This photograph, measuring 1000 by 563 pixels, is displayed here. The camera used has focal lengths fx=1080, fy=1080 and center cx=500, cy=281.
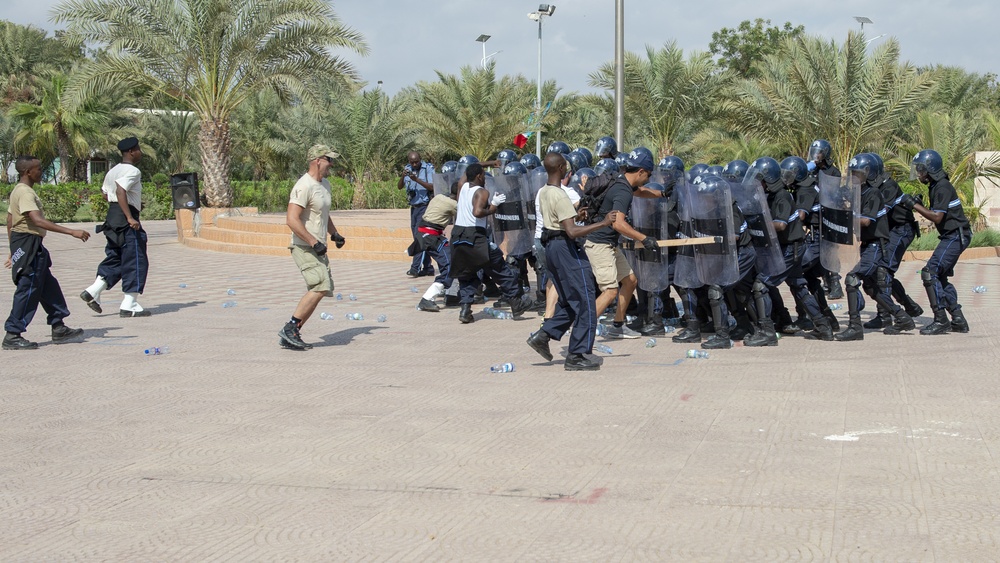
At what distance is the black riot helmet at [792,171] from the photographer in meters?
9.13

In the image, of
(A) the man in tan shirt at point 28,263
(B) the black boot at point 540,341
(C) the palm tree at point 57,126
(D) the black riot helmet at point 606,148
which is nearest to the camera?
(B) the black boot at point 540,341

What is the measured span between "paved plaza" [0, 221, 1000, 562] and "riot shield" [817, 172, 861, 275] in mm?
772

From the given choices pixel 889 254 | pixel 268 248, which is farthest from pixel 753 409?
pixel 268 248

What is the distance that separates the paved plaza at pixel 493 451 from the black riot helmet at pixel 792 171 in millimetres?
1404

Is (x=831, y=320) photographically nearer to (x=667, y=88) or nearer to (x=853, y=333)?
(x=853, y=333)

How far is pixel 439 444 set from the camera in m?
5.75

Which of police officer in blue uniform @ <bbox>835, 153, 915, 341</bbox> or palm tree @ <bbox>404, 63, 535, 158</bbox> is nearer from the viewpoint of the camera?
police officer in blue uniform @ <bbox>835, 153, 915, 341</bbox>

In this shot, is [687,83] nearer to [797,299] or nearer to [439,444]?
[797,299]

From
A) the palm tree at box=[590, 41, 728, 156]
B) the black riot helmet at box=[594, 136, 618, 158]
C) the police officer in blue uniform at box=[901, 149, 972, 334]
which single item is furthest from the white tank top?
the palm tree at box=[590, 41, 728, 156]

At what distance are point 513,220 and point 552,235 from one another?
128 inches

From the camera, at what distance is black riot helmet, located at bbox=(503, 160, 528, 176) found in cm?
1102

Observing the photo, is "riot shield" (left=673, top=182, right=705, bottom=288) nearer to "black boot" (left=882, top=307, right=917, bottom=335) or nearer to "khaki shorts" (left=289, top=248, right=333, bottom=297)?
"black boot" (left=882, top=307, right=917, bottom=335)

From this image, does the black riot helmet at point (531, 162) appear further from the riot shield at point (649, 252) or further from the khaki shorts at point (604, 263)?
the khaki shorts at point (604, 263)

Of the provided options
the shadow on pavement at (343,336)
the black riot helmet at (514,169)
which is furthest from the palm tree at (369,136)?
the shadow on pavement at (343,336)
